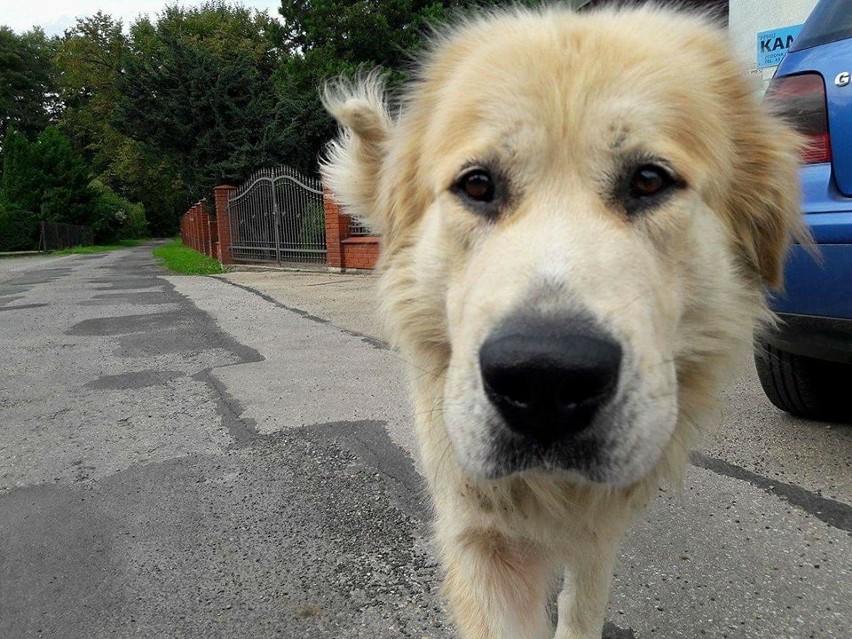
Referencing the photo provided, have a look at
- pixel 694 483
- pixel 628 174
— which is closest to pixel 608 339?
pixel 628 174

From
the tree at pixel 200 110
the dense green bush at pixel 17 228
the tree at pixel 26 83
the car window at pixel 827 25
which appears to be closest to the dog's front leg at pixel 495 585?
the car window at pixel 827 25

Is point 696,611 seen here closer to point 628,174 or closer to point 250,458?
point 628,174

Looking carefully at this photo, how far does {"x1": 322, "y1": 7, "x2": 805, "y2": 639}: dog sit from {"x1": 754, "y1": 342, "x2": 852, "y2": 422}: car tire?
137 centimetres

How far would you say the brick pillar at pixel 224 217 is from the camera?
63.3ft

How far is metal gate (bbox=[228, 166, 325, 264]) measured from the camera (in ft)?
48.6

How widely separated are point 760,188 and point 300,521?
212 centimetres

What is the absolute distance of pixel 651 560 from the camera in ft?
7.60

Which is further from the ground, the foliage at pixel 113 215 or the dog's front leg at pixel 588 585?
the foliage at pixel 113 215

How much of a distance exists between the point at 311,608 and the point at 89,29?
185 ft

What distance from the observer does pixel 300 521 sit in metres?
2.68

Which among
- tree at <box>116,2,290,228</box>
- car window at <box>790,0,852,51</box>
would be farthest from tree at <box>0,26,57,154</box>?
car window at <box>790,0,852,51</box>

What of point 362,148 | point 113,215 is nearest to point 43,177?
point 113,215

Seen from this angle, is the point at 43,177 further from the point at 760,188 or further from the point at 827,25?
the point at 760,188

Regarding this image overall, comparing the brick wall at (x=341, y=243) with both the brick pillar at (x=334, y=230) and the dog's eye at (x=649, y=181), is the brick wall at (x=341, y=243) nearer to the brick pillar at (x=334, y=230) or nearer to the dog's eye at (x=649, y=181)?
the brick pillar at (x=334, y=230)
